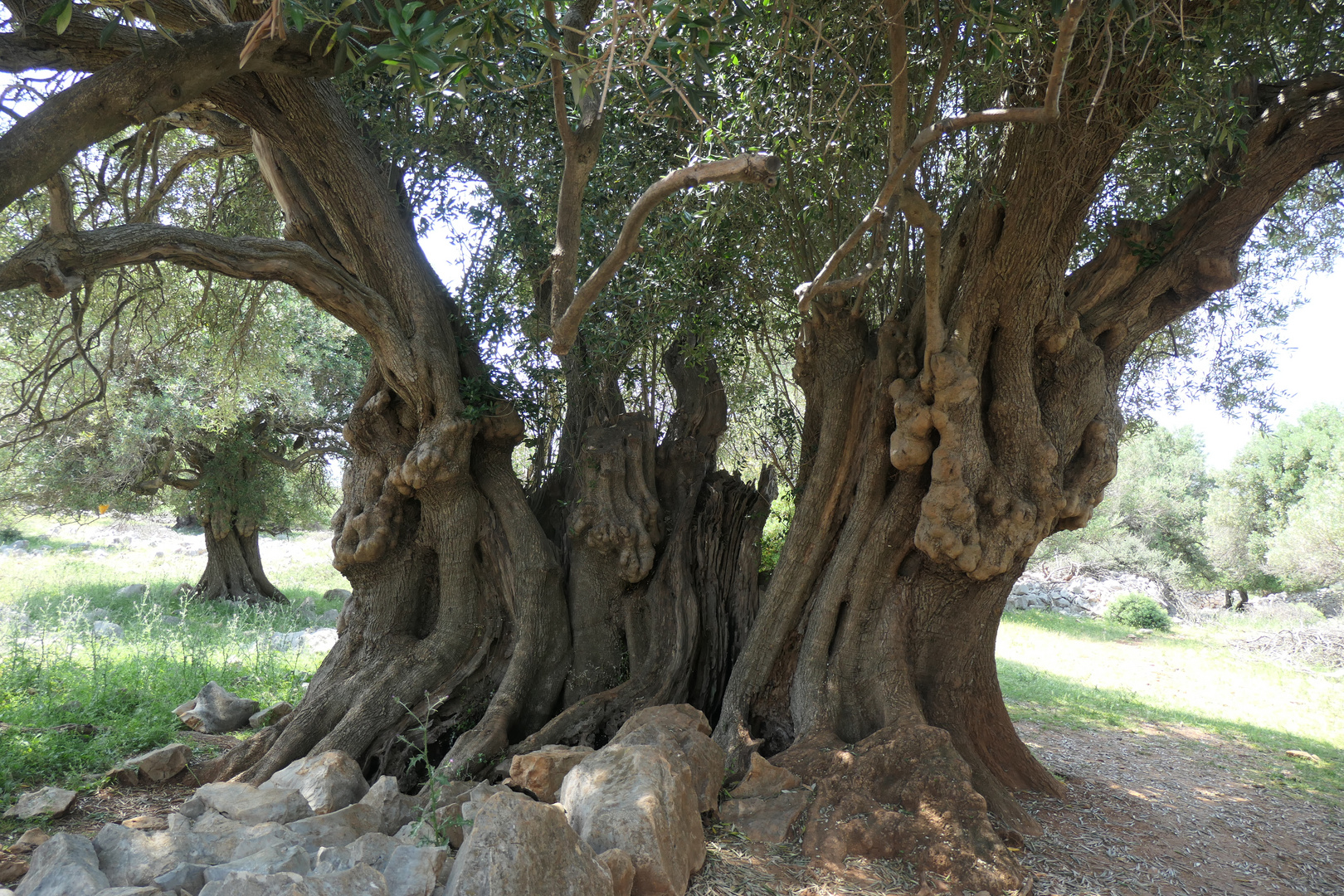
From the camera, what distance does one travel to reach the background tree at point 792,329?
3.84 meters

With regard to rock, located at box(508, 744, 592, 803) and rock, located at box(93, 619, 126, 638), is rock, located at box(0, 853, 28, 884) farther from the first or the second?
rock, located at box(93, 619, 126, 638)

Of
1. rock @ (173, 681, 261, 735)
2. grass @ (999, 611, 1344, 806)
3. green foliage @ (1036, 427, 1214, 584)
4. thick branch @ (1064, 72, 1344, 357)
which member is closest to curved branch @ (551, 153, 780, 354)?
thick branch @ (1064, 72, 1344, 357)

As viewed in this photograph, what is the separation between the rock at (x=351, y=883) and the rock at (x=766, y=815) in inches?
71.7

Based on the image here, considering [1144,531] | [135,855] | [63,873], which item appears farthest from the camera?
[1144,531]

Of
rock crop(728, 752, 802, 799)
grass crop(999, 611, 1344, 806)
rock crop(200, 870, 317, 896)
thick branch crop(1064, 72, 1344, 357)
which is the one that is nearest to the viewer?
rock crop(200, 870, 317, 896)

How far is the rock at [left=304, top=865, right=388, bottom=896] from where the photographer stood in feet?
8.25

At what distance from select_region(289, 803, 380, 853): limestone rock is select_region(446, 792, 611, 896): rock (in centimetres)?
101

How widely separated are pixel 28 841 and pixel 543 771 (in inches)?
97.3

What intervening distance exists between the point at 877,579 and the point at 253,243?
4.22 metres

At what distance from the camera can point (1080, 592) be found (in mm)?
24547

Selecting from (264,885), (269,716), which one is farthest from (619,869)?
(269,716)

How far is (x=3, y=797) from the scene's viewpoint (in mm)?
4293

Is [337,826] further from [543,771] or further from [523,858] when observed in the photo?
[523,858]

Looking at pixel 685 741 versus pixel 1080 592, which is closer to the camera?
pixel 685 741
